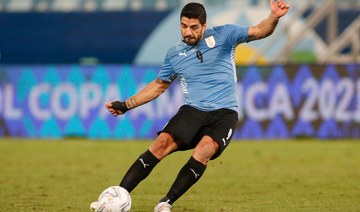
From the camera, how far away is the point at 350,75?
76.9ft

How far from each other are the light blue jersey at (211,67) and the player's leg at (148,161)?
507 mm

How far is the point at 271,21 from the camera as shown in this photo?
967cm

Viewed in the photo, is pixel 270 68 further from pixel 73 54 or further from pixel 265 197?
pixel 265 197

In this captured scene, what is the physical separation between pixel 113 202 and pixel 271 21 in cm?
248

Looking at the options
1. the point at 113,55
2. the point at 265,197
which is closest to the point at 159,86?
the point at 265,197

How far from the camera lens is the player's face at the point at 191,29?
975cm

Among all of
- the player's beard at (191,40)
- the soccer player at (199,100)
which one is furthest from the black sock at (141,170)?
the player's beard at (191,40)

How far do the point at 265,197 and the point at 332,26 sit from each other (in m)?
17.5

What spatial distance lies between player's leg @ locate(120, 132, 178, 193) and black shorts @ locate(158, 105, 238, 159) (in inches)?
3.4

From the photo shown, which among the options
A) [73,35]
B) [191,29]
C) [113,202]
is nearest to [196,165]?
[113,202]

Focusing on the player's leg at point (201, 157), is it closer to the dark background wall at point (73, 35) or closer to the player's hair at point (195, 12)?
the player's hair at point (195, 12)

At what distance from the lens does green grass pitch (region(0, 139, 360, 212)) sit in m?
11.5

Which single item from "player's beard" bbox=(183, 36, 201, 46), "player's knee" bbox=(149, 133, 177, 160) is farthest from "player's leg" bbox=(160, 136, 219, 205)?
"player's beard" bbox=(183, 36, 201, 46)

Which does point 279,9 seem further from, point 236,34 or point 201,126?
point 201,126
